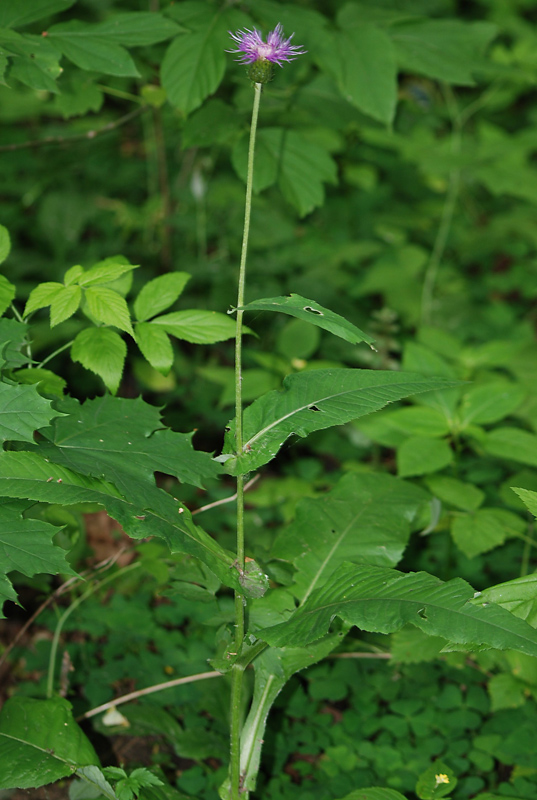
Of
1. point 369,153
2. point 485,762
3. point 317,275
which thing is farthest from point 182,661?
point 369,153

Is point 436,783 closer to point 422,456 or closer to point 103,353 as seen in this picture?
point 422,456

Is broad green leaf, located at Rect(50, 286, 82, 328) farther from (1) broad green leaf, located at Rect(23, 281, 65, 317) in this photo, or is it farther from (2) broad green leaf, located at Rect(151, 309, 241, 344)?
(2) broad green leaf, located at Rect(151, 309, 241, 344)

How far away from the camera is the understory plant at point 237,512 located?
51.8 inches

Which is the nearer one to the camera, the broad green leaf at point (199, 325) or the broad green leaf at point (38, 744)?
the broad green leaf at point (38, 744)

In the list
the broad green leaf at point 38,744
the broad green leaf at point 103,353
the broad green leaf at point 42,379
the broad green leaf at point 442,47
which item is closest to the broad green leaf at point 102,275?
the broad green leaf at point 103,353

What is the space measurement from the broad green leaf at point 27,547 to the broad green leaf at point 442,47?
1.90 m

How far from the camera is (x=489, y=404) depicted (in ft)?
7.47

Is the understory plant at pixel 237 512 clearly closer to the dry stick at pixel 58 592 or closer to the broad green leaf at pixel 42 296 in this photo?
the broad green leaf at pixel 42 296

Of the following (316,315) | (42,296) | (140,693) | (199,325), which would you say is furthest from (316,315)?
(140,693)

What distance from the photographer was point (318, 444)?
322cm

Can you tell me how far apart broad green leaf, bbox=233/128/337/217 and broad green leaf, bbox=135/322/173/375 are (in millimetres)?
863

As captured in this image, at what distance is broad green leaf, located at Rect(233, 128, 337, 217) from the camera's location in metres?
2.38

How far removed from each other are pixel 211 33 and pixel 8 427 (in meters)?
1.41

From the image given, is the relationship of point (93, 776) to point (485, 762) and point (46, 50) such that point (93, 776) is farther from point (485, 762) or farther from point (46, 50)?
point (46, 50)
